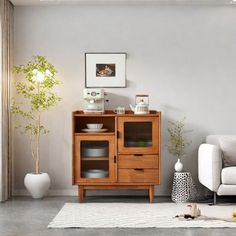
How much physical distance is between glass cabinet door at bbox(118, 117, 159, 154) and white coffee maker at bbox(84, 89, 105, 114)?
1.10 ft

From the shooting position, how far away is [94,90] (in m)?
6.56

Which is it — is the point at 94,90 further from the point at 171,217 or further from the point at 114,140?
the point at 171,217

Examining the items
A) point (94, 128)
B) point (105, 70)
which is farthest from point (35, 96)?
point (105, 70)

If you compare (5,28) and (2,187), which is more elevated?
(5,28)

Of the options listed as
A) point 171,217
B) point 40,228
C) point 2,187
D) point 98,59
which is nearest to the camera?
point 40,228

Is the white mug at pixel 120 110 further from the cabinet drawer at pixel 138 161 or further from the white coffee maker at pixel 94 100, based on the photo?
the cabinet drawer at pixel 138 161

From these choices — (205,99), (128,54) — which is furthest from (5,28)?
(205,99)

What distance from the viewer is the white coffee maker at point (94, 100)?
21.3 feet

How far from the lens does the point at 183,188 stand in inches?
252

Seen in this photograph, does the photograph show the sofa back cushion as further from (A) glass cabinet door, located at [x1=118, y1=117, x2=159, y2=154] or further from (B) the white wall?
(A) glass cabinet door, located at [x1=118, y1=117, x2=159, y2=154]

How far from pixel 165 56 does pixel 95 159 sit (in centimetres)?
162

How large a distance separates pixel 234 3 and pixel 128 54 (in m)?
1.45

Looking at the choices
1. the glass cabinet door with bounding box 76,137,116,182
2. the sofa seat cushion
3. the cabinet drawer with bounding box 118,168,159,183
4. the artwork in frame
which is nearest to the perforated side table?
the cabinet drawer with bounding box 118,168,159,183

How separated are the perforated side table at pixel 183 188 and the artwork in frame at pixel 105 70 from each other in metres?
1.36
